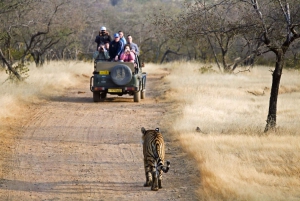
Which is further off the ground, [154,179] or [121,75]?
[121,75]

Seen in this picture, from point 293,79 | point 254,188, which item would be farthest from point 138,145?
point 293,79

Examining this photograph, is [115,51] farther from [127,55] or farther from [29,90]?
[29,90]

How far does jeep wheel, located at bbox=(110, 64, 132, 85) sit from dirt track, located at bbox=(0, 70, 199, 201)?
3.56ft

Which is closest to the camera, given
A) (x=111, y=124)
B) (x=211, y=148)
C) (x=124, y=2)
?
(x=211, y=148)

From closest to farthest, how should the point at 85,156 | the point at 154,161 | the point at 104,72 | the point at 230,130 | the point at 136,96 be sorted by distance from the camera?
the point at 154,161 → the point at 85,156 → the point at 230,130 → the point at 104,72 → the point at 136,96

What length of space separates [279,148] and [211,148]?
4.06 ft

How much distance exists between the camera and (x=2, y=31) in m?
25.2

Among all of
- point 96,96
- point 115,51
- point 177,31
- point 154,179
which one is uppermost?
point 177,31

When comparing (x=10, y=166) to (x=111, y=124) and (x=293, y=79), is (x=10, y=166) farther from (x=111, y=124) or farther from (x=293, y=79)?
(x=293, y=79)

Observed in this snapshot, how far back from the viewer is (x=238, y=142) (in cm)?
1069

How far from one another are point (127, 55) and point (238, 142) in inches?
319

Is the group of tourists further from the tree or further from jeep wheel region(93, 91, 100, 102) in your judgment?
the tree

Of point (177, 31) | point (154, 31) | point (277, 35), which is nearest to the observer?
Result: point (277, 35)

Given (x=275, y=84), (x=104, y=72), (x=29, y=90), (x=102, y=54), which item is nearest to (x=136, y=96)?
(x=104, y=72)
